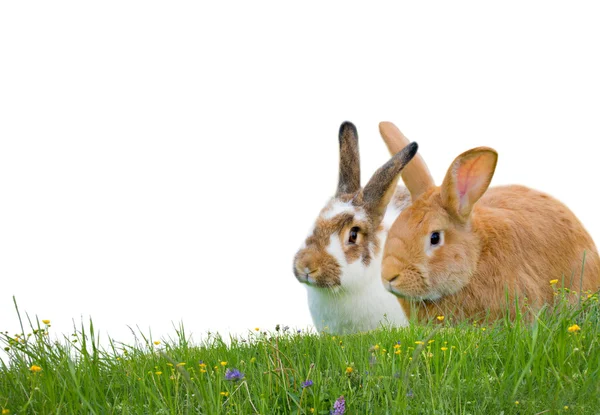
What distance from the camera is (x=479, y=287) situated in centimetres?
595

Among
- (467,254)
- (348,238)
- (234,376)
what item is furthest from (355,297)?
(234,376)

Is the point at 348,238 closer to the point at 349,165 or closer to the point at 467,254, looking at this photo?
the point at 349,165

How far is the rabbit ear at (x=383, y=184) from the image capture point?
644cm

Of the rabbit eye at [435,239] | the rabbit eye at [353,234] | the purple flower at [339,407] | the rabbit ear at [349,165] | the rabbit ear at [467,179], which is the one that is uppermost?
the rabbit ear at [349,165]

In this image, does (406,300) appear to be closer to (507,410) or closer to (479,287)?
(479,287)

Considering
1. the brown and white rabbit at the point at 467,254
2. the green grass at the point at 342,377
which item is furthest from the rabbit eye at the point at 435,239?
the green grass at the point at 342,377

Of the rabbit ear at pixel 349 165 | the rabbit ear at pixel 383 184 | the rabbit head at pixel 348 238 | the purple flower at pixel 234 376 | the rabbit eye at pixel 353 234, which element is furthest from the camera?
the rabbit ear at pixel 349 165

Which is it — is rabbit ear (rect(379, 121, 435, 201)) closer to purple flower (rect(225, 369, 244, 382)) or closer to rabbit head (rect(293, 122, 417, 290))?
rabbit head (rect(293, 122, 417, 290))

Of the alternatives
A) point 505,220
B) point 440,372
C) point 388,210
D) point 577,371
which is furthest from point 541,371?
point 388,210

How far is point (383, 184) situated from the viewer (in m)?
6.71

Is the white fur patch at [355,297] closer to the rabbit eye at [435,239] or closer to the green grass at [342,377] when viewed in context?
the rabbit eye at [435,239]

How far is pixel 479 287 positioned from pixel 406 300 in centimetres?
65

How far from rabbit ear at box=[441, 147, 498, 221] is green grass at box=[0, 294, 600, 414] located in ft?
4.84

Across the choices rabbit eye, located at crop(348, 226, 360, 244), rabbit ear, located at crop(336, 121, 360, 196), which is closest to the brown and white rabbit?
rabbit eye, located at crop(348, 226, 360, 244)
